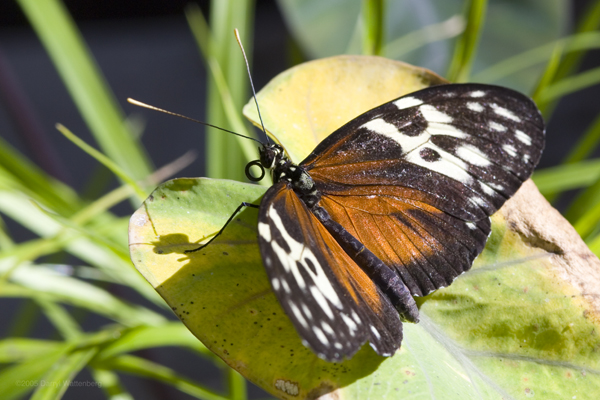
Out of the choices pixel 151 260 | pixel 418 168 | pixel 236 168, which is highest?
pixel 236 168

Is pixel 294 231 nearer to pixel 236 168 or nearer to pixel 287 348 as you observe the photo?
pixel 287 348

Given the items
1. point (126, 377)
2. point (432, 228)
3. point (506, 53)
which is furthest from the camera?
point (126, 377)

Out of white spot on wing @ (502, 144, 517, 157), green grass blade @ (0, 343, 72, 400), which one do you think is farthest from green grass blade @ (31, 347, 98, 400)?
white spot on wing @ (502, 144, 517, 157)

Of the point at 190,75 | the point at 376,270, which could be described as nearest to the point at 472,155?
the point at 376,270

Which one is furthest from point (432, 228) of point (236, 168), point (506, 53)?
point (506, 53)

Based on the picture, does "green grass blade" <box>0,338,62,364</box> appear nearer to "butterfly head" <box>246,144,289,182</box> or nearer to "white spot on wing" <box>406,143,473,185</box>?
"butterfly head" <box>246,144,289,182</box>

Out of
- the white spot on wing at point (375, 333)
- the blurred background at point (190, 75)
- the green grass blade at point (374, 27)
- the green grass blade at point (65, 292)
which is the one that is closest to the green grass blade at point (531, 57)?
the blurred background at point (190, 75)
